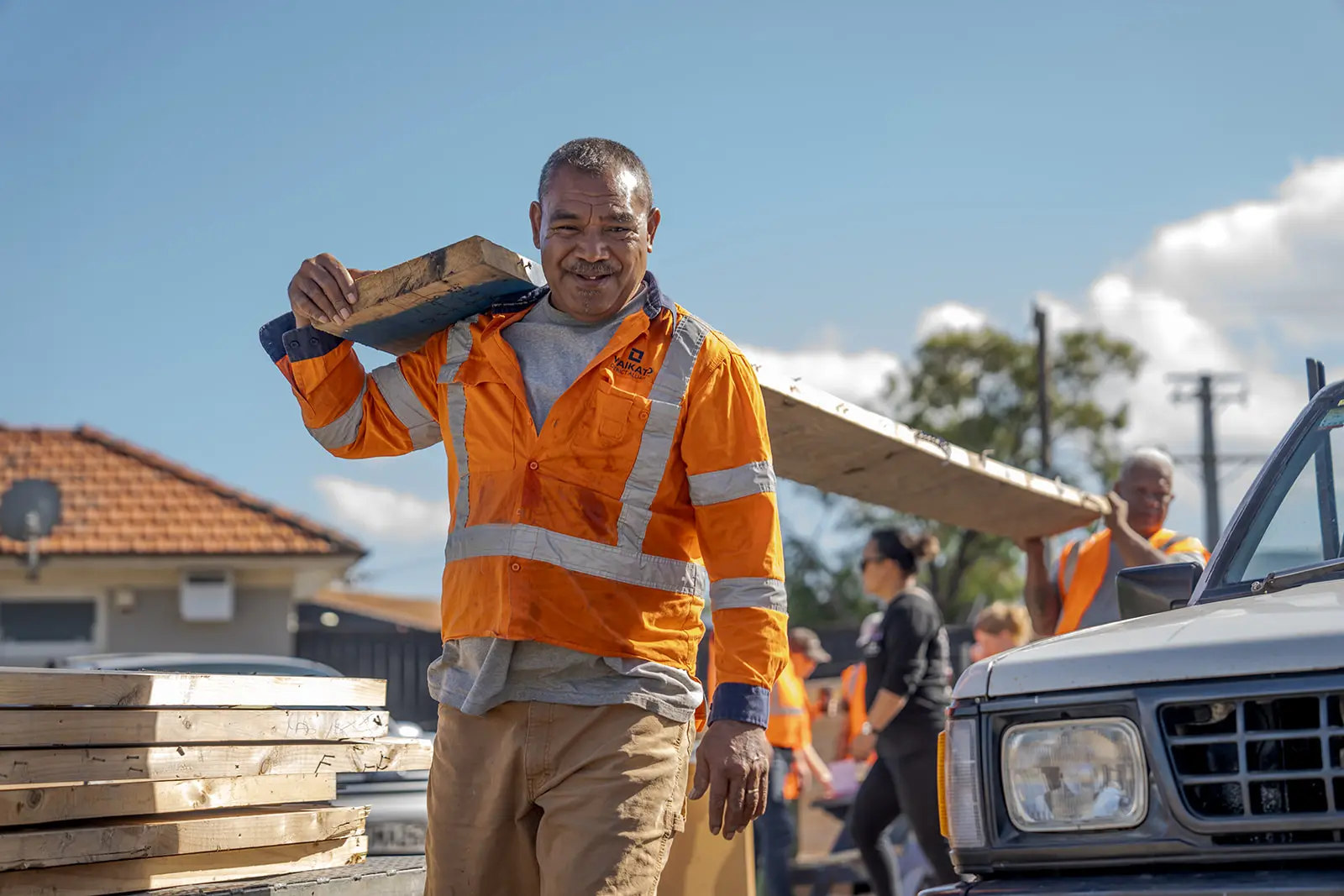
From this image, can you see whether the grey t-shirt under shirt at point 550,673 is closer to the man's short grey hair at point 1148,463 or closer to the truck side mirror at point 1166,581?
the truck side mirror at point 1166,581

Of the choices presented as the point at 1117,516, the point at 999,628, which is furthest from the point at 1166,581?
the point at 999,628

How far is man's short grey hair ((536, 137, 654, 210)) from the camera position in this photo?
3.57m

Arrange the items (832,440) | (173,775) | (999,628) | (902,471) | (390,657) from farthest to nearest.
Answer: (390,657)
(999,628)
(902,471)
(832,440)
(173,775)

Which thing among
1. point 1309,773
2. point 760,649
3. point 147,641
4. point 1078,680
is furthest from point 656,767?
point 147,641

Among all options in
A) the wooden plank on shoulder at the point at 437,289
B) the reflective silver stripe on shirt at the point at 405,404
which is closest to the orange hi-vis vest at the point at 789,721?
the reflective silver stripe on shirt at the point at 405,404

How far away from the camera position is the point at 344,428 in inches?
149

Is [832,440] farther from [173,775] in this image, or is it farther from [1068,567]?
[173,775]

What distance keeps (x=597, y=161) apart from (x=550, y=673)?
1213 mm

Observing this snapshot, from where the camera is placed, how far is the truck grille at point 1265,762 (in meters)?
2.50

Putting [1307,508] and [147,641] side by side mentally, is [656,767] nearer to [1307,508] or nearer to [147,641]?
[1307,508]

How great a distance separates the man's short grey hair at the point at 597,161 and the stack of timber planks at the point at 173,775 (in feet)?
5.46

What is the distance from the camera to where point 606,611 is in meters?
3.34

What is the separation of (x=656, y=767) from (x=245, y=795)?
143cm

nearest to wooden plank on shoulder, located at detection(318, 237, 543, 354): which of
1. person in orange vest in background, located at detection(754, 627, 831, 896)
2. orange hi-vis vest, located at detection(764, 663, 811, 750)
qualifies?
person in orange vest in background, located at detection(754, 627, 831, 896)
